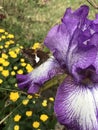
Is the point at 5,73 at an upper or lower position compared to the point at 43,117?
upper

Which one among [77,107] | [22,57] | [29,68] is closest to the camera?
[77,107]

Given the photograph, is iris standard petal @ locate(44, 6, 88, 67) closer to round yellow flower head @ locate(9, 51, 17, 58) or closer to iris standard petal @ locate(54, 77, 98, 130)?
iris standard petal @ locate(54, 77, 98, 130)

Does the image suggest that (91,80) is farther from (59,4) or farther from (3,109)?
(59,4)


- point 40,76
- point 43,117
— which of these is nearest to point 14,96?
point 43,117

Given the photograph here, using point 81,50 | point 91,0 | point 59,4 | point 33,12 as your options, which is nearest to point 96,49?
point 81,50

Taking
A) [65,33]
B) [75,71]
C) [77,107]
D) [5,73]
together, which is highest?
[5,73]

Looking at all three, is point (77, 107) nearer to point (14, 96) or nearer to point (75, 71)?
point (75, 71)

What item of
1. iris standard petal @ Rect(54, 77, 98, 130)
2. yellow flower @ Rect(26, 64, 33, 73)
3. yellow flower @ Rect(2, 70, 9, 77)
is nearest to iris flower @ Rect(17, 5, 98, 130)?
iris standard petal @ Rect(54, 77, 98, 130)

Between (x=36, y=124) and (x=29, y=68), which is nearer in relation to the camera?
(x=36, y=124)
